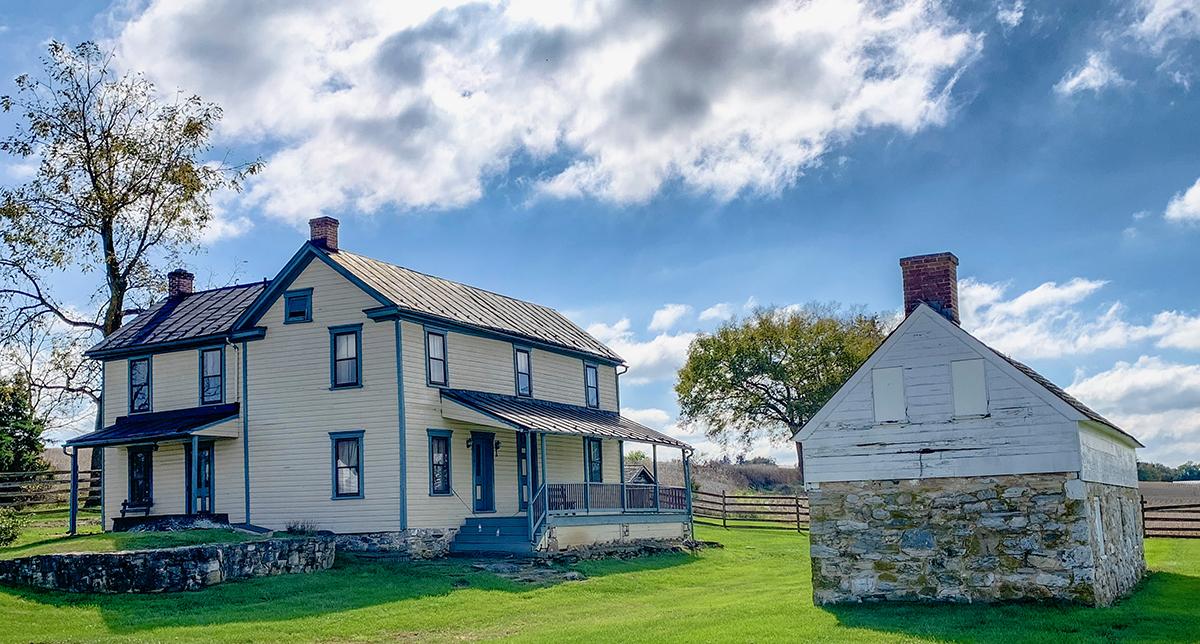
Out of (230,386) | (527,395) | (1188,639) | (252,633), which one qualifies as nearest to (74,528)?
(230,386)

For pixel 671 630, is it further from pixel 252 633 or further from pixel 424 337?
pixel 424 337

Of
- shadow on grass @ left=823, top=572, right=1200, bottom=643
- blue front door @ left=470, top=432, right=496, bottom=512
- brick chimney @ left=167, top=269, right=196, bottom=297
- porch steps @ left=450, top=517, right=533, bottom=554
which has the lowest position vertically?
shadow on grass @ left=823, top=572, right=1200, bottom=643

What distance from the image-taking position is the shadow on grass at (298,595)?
67.4ft

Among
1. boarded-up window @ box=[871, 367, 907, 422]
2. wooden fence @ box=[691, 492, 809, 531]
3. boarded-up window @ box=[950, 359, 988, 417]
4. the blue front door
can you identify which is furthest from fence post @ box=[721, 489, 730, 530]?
boarded-up window @ box=[950, 359, 988, 417]

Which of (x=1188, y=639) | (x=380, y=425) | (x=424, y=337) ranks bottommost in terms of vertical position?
(x=1188, y=639)

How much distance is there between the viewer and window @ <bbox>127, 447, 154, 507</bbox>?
31969 millimetres

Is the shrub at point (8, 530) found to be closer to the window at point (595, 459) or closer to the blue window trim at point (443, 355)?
the blue window trim at point (443, 355)

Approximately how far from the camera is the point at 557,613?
21875mm

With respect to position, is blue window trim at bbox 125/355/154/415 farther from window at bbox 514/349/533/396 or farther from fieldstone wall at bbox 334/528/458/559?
window at bbox 514/349/533/396

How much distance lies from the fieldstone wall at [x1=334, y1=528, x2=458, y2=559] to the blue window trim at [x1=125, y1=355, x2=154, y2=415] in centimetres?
779

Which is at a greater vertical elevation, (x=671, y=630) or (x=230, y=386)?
(x=230, y=386)

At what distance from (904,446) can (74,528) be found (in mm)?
22276

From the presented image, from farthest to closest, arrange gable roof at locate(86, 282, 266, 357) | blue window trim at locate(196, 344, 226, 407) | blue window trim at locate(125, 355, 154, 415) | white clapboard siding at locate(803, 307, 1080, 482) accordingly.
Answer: blue window trim at locate(125, 355, 154, 415) → gable roof at locate(86, 282, 266, 357) → blue window trim at locate(196, 344, 226, 407) → white clapboard siding at locate(803, 307, 1080, 482)

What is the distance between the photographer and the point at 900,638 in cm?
1647
